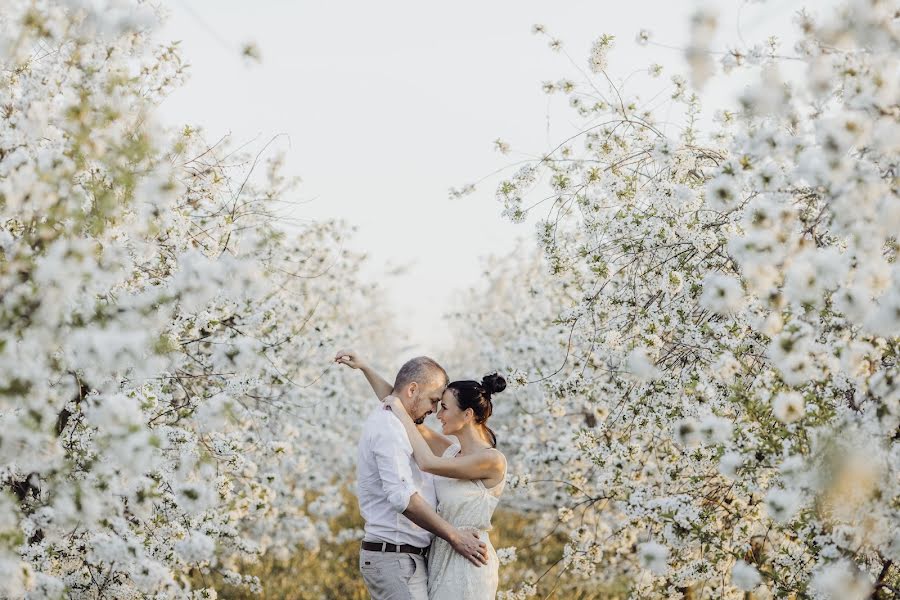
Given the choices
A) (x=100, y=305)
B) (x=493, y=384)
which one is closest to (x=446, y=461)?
(x=493, y=384)

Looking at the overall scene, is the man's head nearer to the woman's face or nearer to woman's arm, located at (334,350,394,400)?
the woman's face

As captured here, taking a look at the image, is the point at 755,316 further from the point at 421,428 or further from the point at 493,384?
the point at 421,428

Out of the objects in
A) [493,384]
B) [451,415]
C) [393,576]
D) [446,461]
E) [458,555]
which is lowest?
[393,576]

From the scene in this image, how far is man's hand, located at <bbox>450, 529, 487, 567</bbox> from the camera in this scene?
14.8 feet

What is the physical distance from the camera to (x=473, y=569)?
457 centimetres


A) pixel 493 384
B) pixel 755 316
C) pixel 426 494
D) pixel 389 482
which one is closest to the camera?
pixel 755 316

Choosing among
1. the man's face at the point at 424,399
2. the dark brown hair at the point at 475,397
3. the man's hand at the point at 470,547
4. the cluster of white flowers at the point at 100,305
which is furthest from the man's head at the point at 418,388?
the cluster of white flowers at the point at 100,305

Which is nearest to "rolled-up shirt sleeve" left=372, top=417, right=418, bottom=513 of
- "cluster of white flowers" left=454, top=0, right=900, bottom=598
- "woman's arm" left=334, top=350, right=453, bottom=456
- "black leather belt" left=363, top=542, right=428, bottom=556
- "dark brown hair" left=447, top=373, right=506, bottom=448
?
A: "black leather belt" left=363, top=542, right=428, bottom=556

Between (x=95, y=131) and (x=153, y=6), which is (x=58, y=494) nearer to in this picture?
(x=95, y=131)

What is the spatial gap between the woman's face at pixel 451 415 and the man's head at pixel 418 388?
7 centimetres

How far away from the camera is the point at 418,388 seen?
4883mm

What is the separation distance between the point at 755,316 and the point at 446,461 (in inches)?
72.4

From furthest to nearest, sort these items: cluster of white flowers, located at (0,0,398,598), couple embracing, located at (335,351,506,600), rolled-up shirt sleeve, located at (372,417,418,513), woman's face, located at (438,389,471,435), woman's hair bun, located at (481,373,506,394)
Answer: woman's hair bun, located at (481,373,506,394), woman's face, located at (438,389,471,435), couple embracing, located at (335,351,506,600), rolled-up shirt sleeve, located at (372,417,418,513), cluster of white flowers, located at (0,0,398,598)

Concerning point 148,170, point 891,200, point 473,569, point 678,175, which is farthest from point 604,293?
point 148,170
